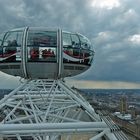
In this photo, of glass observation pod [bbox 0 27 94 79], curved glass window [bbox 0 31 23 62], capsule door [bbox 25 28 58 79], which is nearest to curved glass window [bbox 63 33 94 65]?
glass observation pod [bbox 0 27 94 79]

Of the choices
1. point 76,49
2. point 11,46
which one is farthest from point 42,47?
point 76,49

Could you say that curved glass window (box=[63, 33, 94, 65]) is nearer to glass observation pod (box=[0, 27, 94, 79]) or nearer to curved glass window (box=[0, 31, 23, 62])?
glass observation pod (box=[0, 27, 94, 79])

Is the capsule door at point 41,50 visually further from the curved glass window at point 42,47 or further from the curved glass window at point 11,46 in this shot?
the curved glass window at point 11,46

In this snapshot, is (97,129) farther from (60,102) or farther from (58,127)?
(60,102)

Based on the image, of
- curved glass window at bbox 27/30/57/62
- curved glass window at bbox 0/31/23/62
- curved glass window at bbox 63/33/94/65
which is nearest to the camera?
curved glass window at bbox 27/30/57/62

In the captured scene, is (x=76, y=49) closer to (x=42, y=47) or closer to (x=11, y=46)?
(x=42, y=47)

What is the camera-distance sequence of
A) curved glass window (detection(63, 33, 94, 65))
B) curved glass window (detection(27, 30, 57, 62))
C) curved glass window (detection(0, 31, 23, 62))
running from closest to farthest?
curved glass window (detection(27, 30, 57, 62)) → curved glass window (detection(0, 31, 23, 62)) → curved glass window (detection(63, 33, 94, 65))

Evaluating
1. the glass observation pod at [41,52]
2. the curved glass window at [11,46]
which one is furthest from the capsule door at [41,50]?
the curved glass window at [11,46]
